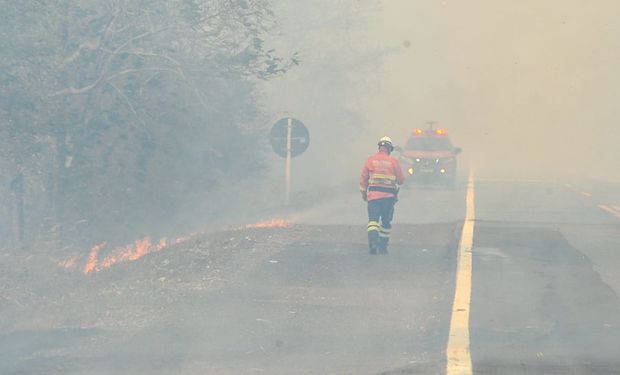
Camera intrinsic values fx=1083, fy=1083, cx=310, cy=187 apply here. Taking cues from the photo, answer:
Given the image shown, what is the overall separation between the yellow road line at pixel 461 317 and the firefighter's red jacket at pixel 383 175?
1409mm

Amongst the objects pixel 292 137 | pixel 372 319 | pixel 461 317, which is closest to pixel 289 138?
pixel 292 137

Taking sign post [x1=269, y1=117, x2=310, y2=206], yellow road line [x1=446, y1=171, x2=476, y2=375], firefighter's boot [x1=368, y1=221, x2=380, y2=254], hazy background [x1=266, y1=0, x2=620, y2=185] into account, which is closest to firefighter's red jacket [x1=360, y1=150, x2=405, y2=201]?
firefighter's boot [x1=368, y1=221, x2=380, y2=254]

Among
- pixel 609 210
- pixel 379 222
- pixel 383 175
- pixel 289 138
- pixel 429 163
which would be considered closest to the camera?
pixel 383 175

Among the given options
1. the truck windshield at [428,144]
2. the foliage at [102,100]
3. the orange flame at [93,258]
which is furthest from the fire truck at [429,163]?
the orange flame at [93,258]

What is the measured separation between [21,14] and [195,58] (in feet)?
21.0

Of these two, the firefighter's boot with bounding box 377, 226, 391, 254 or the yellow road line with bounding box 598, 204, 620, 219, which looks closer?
the firefighter's boot with bounding box 377, 226, 391, 254

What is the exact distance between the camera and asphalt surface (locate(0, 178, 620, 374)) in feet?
29.6

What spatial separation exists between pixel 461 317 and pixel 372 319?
887 millimetres

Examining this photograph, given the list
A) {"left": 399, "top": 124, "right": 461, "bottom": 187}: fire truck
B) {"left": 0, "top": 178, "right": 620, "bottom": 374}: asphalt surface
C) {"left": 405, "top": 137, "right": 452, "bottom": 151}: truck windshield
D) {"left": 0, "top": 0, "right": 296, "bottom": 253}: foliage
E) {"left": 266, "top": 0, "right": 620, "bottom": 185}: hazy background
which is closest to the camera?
{"left": 0, "top": 178, "right": 620, "bottom": 374}: asphalt surface

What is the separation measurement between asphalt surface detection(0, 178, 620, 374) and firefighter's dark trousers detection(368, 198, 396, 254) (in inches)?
8.1

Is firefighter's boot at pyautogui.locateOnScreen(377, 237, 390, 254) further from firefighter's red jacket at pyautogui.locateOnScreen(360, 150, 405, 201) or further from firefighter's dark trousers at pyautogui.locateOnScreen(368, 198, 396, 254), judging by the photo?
firefighter's red jacket at pyautogui.locateOnScreen(360, 150, 405, 201)

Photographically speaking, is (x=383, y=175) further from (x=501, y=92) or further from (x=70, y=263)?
(x=501, y=92)

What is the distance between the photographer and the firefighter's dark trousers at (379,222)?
50.5 feet

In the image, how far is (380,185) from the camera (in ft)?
50.4
